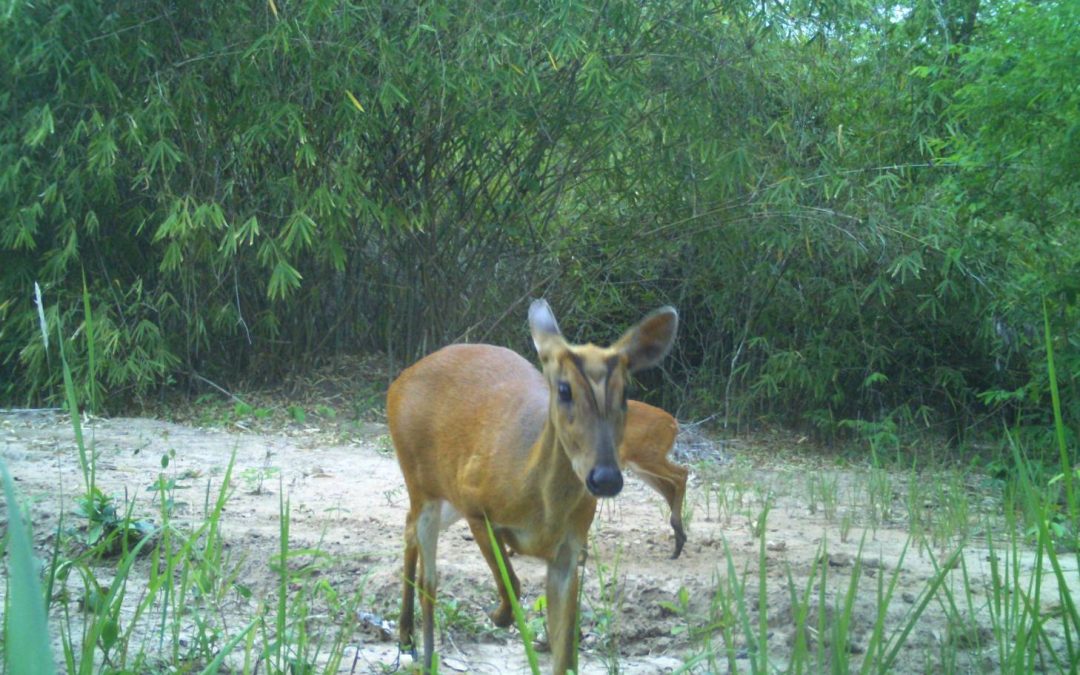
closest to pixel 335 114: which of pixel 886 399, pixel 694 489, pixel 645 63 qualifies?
pixel 645 63

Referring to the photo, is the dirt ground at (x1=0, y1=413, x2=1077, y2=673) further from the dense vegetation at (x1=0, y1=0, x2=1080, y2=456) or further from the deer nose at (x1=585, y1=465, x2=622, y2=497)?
the dense vegetation at (x1=0, y1=0, x2=1080, y2=456)

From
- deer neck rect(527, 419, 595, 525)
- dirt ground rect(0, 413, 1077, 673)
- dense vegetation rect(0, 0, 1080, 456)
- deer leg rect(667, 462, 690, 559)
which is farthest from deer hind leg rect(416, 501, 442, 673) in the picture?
dense vegetation rect(0, 0, 1080, 456)

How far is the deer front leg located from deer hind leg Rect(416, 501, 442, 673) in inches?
15.8

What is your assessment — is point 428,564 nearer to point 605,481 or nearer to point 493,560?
point 493,560

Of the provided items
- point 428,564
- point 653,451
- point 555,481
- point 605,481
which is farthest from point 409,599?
point 653,451

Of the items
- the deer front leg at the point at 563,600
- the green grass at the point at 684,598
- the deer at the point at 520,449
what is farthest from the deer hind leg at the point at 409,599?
the deer front leg at the point at 563,600

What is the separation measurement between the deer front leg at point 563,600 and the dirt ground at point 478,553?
6.4 inches

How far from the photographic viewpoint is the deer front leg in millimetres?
3451

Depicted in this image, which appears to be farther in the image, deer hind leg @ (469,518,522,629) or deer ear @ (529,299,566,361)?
deer hind leg @ (469,518,522,629)

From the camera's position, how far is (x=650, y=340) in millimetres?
3484

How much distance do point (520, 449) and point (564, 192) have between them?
18.2 feet

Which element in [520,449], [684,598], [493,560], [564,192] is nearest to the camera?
[493,560]

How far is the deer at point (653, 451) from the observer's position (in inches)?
225

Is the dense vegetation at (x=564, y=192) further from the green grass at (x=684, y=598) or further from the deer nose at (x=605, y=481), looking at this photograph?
the deer nose at (x=605, y=481)
